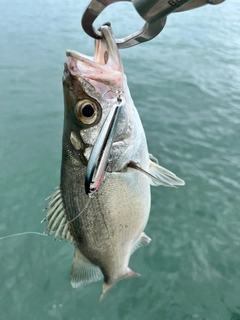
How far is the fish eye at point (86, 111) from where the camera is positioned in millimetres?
1557

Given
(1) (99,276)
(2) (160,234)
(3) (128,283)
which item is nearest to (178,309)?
(3) (128,283)

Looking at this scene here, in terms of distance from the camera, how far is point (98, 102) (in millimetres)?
1548

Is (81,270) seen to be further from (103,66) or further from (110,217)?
(103,66)

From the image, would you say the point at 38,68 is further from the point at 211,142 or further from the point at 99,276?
the point at 99,276

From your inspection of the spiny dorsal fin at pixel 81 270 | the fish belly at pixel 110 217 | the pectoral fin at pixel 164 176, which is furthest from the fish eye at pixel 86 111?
the spiny dorsal fin at pixel 81 270

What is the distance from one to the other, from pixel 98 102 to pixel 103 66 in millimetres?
157

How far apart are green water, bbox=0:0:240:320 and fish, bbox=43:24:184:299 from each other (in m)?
1.09

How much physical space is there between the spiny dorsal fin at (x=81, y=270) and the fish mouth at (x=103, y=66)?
988mm

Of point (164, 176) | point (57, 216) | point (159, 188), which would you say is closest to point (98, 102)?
point (164, 176)

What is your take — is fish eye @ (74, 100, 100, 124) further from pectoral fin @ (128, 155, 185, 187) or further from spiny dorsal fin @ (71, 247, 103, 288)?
spiny dorsal fin @ (71, 247, 103, 288)

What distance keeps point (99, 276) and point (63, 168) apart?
76 cm

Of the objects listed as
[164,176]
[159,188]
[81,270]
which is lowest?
[159,188]

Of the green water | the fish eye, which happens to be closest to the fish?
the fish eye

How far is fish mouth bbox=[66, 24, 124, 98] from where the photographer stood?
146 cm
